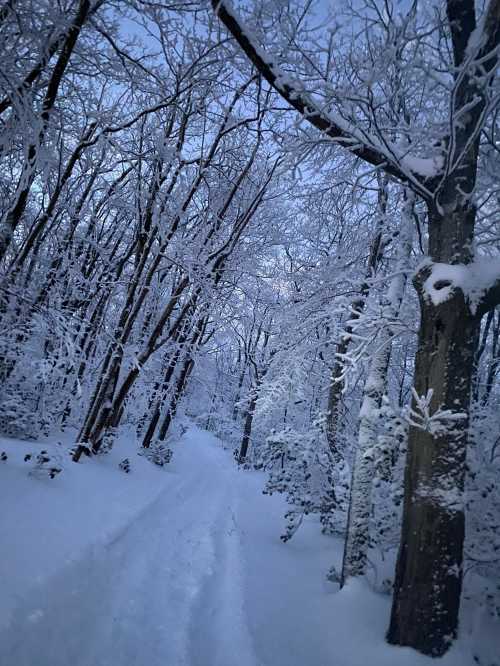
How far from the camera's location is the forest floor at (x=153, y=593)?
2.96 metres

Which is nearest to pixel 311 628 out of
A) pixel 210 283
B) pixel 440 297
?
pixel 440 297

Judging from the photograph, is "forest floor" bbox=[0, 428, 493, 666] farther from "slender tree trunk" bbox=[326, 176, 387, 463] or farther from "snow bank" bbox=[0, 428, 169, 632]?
"slender tree trunk" bbox=[326, 176, 387, 463]

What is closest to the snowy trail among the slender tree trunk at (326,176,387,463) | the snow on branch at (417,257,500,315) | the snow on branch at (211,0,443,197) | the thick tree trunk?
the thick tree trunk

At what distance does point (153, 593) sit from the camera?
4027 mm

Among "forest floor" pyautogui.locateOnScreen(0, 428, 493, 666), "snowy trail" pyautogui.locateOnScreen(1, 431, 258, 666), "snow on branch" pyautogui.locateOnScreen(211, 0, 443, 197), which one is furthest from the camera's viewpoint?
"snow on branch" pyautogui.locateOnScreen(211, 0, 443, 197)

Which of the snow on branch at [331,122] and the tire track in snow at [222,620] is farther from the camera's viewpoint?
the snow on branch at [331,122]

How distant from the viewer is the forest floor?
2.96 metres

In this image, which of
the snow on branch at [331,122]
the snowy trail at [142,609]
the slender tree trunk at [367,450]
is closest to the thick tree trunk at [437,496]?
the slender tree trunk at [367,450]

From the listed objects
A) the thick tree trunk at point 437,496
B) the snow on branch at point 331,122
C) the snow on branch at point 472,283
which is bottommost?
the thick tree trunk at point 437,496

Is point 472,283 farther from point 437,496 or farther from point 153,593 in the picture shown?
point 153,593

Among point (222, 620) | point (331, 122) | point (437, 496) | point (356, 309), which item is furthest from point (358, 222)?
point (222, 620)

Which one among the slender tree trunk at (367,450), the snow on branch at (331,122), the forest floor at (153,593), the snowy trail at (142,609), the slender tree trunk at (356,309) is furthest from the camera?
the slender tree trunk at (356,309)

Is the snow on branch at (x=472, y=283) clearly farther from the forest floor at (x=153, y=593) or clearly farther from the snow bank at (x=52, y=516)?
the snow bank at (x=52, y=516)

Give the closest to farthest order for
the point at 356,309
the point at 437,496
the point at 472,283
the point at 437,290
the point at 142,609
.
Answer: the point at 437,496, the point at 472,283, the point at 437,290, the point at 142,609, the point at 356,309
